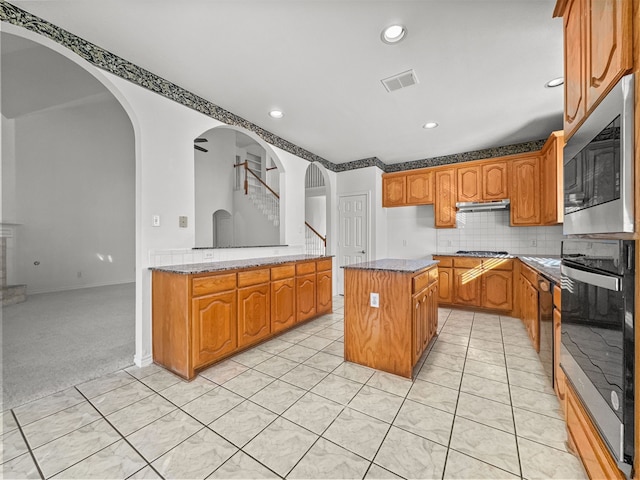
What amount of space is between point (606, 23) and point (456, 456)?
196 centimetres

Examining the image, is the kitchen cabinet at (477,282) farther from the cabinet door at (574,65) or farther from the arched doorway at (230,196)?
the arched doorway at (230,196)

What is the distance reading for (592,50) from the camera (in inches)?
42.6

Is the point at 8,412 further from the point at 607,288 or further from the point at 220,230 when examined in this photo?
the point at 220,230

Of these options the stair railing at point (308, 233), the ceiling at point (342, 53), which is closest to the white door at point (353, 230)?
the stair railing at point (308, 233)

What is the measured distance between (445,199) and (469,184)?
0.41 m

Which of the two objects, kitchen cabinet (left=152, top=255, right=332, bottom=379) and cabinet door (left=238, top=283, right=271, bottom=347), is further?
cabinet door (left=238, top=283, right=271, bottom=347)

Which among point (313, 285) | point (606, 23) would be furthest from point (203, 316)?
point (606, 23)

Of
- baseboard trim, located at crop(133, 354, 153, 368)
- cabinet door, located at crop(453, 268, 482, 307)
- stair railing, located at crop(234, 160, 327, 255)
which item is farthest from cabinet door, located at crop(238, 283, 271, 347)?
stair railing, located at crop(234, 160, 327, 255)

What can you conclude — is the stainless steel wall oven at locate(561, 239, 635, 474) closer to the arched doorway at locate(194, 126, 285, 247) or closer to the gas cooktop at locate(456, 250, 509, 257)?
the gas cooktop at locate(456, 250, 509, 257)

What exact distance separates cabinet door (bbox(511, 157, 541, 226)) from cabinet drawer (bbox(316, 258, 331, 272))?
9.20 feet

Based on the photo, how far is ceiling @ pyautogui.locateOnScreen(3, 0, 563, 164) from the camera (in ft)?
5.77

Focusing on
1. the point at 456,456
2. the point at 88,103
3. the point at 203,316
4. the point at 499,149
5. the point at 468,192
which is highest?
the point at 88,103

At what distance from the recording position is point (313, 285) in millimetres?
3568

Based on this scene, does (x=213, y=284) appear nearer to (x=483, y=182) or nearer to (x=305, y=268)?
(x=305, y=268)
